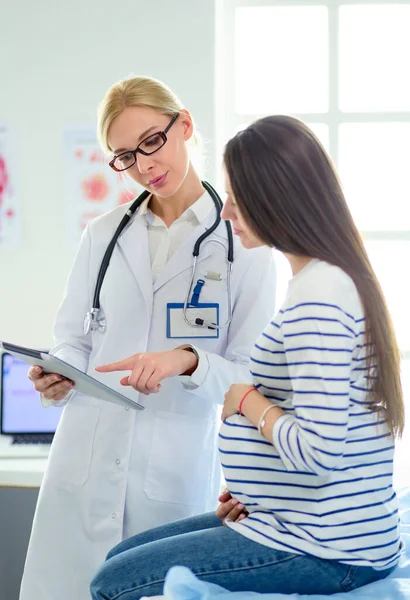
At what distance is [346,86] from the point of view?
296 centimetres

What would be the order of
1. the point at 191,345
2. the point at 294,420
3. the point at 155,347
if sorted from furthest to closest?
the point at 155,347
the point at 191,345
the point at 294,420

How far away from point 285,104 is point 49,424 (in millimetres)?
1501

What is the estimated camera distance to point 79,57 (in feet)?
9.04

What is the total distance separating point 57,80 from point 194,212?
1.25 m

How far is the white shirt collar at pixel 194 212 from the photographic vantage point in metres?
1.78

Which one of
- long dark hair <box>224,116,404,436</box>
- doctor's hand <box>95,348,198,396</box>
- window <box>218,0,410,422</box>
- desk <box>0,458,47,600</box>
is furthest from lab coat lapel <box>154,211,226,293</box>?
desk <box>0,458,47,600</box>

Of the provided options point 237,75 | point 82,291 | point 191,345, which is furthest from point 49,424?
point 237,75

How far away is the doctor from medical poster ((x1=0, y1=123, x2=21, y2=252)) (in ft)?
3.71

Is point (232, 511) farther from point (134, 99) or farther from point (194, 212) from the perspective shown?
point (134, 99)

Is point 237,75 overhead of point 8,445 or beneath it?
overhead

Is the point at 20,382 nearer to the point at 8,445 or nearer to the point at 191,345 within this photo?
the point at 8,445

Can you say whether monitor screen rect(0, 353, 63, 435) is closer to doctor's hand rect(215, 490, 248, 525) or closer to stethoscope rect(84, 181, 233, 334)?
stethoscope rect(84, 181, 233, 334)

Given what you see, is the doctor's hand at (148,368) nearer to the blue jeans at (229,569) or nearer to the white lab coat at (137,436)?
the white lab coat at (137,436)

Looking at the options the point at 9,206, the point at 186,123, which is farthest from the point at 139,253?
the point at 9,206
